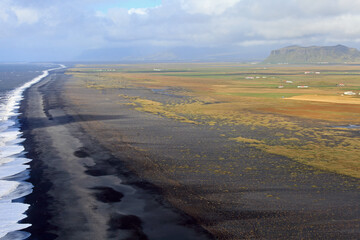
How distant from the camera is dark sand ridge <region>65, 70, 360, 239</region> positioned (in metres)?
18.6

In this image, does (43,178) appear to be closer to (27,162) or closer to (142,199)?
(27,162)

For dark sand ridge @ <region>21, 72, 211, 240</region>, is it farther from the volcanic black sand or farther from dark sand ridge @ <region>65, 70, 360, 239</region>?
dark sand ridge @ <region>65, 70, 360, 239</region>

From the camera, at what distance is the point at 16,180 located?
2525 cm

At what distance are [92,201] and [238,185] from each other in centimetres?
890

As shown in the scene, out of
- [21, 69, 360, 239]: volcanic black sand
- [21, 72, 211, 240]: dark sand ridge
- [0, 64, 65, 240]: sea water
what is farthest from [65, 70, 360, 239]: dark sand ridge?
[0, 64, 65, 240]: sea water

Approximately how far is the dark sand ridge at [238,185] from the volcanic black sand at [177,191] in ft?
0.18

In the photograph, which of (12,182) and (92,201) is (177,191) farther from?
(12,182)

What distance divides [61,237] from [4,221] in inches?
152


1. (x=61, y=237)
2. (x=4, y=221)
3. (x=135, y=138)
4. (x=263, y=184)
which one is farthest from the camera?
(x=135, y=138)

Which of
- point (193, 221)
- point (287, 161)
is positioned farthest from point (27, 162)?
point (287, 161)

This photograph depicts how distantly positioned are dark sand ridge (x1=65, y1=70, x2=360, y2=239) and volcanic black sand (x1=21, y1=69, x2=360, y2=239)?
2.1 inches

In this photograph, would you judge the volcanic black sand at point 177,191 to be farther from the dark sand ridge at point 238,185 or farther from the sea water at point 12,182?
the sea water at point 12,182

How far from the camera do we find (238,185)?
24.2 metres

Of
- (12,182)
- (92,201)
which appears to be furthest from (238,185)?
(12,182)
